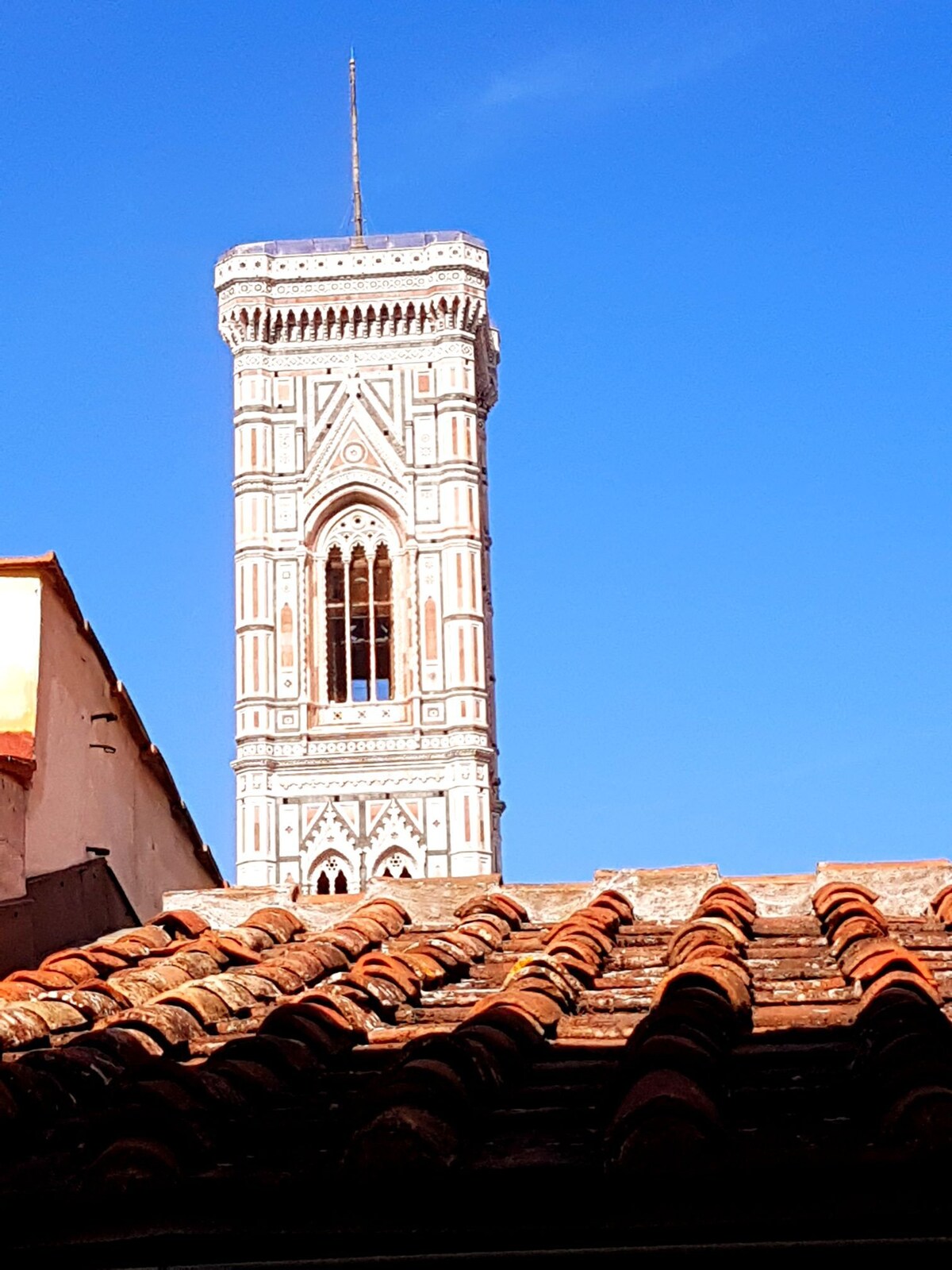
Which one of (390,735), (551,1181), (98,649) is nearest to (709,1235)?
(551,1181)

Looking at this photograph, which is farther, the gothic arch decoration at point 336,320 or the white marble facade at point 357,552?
the gothic arch decoration at point 336,320

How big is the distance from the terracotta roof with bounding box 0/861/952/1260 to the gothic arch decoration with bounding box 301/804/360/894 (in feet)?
100

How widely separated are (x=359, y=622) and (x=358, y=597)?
17.6 inches

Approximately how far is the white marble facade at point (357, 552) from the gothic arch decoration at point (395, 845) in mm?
42

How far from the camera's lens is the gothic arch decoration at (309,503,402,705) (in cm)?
3897

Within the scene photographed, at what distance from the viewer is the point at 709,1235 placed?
2.76m

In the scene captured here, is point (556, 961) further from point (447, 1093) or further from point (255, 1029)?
point (447, 1093)

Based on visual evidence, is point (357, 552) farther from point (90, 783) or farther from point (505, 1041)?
point (505, 1041)

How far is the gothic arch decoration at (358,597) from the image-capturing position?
128 feet

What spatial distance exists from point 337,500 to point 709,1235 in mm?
Answer: 36661

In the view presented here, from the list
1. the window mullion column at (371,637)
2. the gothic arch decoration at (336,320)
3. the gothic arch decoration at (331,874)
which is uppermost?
the gothic arch decoration at (336,320)

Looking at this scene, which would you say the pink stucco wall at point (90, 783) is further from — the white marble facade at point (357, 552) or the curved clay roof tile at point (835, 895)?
the white marble facade at point (357, 552)

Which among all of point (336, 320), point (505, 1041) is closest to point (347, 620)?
point (336, 320)

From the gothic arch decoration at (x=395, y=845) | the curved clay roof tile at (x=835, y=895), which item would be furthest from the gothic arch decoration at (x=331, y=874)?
the curved clay roof tile at (x=835, y=895)
